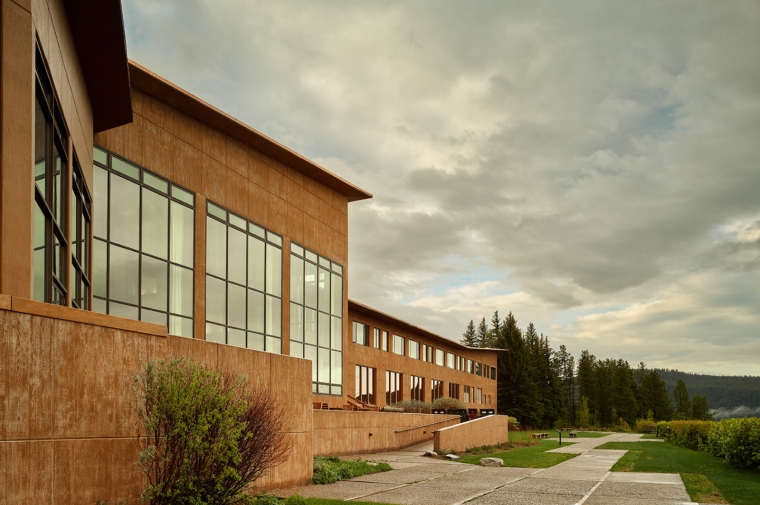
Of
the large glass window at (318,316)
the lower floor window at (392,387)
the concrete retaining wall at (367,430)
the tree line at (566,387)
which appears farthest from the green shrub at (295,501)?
the tree line at (566,387)

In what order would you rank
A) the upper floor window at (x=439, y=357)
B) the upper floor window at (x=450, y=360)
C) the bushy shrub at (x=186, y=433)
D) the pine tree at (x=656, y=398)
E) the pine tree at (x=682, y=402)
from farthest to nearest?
the pine tree at (x=682, y=402)
the pine tree at (x=656, y=398)
the upper floor window at (x=450, y=360)
the upper floor window at (x=439, y=357)
the bushy shrub at (x=186, y=433)

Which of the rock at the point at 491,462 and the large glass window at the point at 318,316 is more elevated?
the large glass window at the point at 318,316

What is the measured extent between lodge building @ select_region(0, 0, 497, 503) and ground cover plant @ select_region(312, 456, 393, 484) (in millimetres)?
962

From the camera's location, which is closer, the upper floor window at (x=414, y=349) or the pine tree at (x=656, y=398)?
the upper floor window at (x=414, y=349)

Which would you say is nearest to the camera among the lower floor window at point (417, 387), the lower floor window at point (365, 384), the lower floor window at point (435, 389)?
the lower floor window at point (365, 384)

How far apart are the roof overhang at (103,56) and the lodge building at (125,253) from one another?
48 millimetres

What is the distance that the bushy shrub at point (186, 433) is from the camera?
10898 millimetres

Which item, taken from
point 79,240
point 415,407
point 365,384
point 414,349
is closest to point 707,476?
point 79,240

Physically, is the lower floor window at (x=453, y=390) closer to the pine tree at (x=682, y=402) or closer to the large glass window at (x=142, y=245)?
the large glass window at (x=142, y=245)

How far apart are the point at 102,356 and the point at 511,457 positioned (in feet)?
68.7

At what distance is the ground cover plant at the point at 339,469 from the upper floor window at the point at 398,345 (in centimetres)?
2679

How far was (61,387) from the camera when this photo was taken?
378 inches

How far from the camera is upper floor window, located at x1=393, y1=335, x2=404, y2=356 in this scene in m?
48.9

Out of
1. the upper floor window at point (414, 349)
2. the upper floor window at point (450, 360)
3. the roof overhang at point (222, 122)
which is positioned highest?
the roof overhang at point (222, 122)
